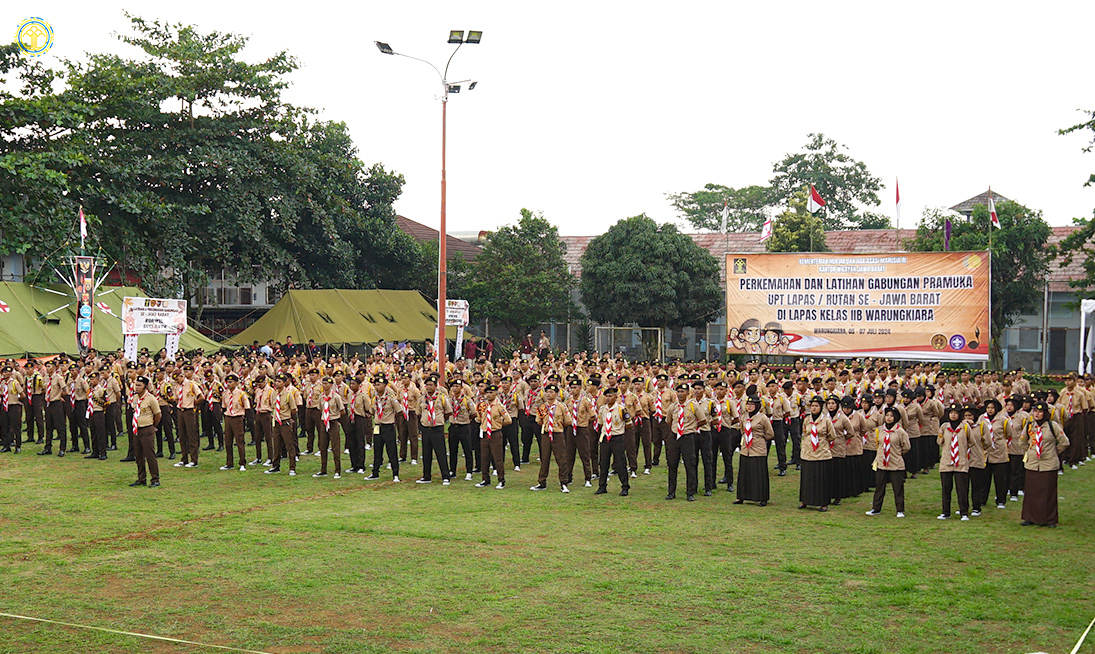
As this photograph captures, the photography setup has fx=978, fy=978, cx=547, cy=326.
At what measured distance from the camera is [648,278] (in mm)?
37594

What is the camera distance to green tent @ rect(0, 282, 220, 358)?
29078mm

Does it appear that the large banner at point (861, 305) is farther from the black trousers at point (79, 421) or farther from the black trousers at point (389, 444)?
the black trousers at point (79, 421)

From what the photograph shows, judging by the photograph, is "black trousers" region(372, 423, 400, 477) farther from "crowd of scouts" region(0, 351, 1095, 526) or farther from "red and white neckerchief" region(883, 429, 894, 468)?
"red and white neckerchief" region(883, 429, 894, 468)

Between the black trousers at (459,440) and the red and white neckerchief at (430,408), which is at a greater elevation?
the red and white neckerchief at (430,408)

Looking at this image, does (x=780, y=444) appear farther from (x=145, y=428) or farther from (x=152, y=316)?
(x=152, y=316)

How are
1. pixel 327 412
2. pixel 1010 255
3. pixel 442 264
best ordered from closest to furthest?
pixel 327 412 < pixel 442 264 < pixel 1010 255

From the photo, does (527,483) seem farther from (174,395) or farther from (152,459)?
(174,395)

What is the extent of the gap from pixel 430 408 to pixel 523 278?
78.4ft

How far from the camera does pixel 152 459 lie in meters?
15.3

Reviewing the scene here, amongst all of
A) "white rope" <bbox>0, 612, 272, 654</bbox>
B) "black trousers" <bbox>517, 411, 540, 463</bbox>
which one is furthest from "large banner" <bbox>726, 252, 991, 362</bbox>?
"white rope" <bbox>0, 612, 272, 654</bbox>

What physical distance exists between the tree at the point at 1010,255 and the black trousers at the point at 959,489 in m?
24.7

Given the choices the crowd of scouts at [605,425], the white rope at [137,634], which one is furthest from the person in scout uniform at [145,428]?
the white rope at [137,634]

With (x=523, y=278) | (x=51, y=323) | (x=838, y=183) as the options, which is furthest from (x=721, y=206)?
(x=51, y=323)

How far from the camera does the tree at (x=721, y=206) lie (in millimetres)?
64812
